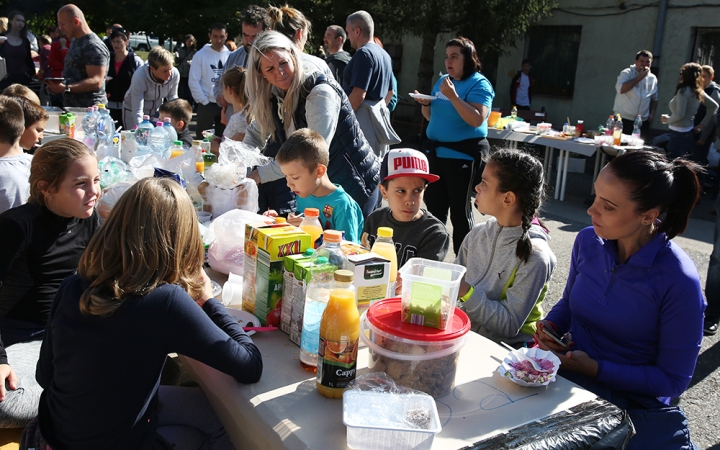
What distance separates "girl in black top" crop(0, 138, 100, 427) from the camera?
2.20 m

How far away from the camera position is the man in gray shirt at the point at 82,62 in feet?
20.2

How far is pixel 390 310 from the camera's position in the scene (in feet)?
5.78

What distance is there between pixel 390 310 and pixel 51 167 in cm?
149

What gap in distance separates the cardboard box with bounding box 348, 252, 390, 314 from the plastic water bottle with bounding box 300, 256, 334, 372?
0.11 metres

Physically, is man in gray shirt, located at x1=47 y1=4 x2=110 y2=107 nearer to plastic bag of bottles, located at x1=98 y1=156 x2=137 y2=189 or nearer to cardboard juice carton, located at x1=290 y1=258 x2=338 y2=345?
plastic bag of bottles, located at x1=98 y1=156 x2=137 y2=189

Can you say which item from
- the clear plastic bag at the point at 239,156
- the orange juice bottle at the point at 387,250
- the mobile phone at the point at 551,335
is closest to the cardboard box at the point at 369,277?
the orange juice bottle at the point at 387,250

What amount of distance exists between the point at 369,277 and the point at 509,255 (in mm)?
767

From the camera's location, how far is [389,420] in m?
1.43

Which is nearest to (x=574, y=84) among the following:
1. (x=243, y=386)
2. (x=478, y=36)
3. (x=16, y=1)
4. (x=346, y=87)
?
(x=478, y=36)

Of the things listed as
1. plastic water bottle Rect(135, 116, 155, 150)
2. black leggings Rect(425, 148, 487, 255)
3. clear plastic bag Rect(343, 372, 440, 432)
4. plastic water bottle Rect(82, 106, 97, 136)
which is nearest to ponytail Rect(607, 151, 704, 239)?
clear plastic bag Rect(343, 372, 440, 432)

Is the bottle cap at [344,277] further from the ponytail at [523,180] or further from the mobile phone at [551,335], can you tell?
the ponytail at [523,180]

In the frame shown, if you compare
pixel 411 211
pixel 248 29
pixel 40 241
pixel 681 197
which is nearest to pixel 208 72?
pixel 248 29

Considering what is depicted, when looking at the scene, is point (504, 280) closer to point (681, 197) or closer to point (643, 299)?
point (643, 299)

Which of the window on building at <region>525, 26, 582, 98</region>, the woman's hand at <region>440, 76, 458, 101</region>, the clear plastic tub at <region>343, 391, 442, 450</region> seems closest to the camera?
the clear plastic tub at <region>343, 391, 442, 450</region>
